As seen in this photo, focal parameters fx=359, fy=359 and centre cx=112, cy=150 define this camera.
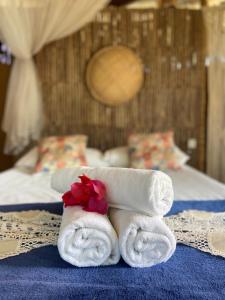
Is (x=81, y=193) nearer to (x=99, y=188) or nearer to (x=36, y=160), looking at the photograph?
(x=99, y=188)

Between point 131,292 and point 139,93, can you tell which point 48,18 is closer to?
point 139,93

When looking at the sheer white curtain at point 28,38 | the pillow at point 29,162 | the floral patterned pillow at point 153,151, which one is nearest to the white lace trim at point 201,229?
the floral patterned pillow at point 153,151

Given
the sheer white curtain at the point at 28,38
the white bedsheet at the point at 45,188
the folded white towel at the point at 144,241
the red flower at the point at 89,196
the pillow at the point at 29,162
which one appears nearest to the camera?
the folded white towel at the point at 144,241

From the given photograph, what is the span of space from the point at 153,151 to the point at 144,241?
1967 mm

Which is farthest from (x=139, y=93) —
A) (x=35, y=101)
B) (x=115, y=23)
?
(x=35, y=101)

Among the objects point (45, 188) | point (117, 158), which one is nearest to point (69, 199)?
point (45, 188)

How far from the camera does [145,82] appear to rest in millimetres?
3436

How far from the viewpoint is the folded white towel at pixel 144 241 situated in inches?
46.9

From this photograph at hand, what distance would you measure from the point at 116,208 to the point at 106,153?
1.84 metres

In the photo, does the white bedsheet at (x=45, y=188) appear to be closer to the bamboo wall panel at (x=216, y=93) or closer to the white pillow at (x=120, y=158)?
the white pillow at (x=120, y=158)

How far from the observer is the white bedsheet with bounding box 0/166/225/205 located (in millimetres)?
2189

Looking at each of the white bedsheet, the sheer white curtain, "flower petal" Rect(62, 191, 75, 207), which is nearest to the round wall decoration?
the sheer white curtain

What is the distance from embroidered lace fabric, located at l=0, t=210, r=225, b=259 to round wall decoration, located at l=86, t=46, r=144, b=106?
188cm

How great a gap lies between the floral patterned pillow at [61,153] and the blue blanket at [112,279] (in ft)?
5.35
